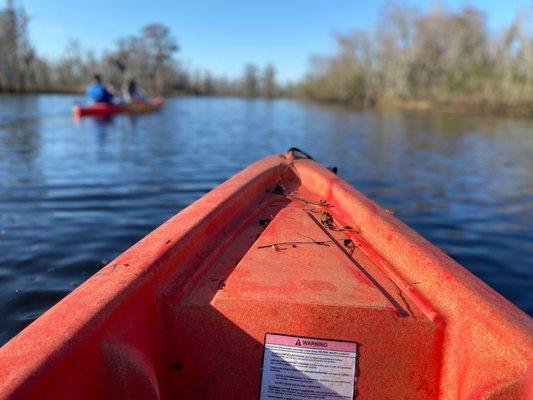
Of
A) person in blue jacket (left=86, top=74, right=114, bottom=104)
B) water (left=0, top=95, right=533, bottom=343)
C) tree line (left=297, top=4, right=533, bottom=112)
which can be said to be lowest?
water (left=0, top=95, right=533, bottom=343)

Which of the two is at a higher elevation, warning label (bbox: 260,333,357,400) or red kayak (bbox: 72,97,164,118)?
red kayak (bbox: 72,97,164,118)

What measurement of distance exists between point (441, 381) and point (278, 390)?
0.67m

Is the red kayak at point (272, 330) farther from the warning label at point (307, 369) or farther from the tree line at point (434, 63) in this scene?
the tree line at point (434, 63)

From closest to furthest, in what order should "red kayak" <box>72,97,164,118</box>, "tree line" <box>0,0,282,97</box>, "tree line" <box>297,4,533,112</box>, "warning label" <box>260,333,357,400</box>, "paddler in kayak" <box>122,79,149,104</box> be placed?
1. "warning label" <box>260,333,357,400</box>
2. "red kayak" <box>72,97,164,118</box>
3. "paddler in kayak" <box>122,79,149,104</box>
4. "tree line" <box>297,4,533,112</box>
5. "tree line" <box>0,0,282,97</box>

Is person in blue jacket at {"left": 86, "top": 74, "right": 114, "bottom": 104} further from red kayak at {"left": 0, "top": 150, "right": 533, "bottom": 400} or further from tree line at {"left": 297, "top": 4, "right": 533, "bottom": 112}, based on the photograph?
tree line at {"left": 297, "top": 4, "right": 533, "bottom": 112}

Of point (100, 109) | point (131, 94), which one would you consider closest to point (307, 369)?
point (100, 109)

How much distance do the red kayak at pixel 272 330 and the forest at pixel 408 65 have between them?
28105 mm

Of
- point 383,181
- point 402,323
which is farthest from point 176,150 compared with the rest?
point 402,323

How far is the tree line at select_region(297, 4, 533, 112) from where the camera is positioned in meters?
33.4

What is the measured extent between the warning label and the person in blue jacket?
1578cm

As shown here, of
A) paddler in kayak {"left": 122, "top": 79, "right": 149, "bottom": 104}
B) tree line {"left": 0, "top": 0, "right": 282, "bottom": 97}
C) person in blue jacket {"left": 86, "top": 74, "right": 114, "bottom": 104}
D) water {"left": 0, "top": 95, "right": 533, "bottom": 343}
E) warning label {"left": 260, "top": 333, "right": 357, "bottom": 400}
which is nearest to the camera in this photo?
warning label {"left": 260, "top": 333, "right": 357, "bottom": 400}

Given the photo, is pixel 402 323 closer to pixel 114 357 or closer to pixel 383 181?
pixel 114 357

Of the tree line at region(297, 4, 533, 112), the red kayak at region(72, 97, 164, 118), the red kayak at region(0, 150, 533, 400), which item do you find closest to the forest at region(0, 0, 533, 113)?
the tree line at region(297, 4, 533, 112)

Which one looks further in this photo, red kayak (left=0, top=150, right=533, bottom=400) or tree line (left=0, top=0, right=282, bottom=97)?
tree line (left=0, top=0, right=282, bottom=97)
